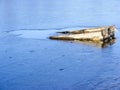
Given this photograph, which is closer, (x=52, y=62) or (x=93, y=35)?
(x=52, y=62)

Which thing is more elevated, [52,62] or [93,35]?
[93,35]

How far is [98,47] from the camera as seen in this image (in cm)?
4572

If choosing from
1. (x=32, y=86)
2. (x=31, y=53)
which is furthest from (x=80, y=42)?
(x=32, y=86)

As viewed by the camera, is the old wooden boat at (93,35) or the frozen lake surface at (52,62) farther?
the old wooden boat at (93,35)

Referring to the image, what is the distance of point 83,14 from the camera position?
255 feet

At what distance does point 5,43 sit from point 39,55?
9.52 m

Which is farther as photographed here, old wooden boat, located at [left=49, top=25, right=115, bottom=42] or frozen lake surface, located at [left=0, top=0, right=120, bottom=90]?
old wooden boat, located at [left=49, top=25, right=115, bottom=42]

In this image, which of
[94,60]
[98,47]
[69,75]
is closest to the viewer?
[69,75]

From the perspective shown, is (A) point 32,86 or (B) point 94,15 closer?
(A) point 32,86

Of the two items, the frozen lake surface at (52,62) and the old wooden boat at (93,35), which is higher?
the old wooden boat at (93,35)

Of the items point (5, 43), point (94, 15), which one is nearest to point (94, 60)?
point (5, 43)

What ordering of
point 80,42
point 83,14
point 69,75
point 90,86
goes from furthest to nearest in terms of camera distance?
point 83,14 < point 80,42 < point 69,75 < point 90,86

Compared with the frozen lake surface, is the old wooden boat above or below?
above

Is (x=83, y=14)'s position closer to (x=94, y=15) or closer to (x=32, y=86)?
(x=94, y=15)
